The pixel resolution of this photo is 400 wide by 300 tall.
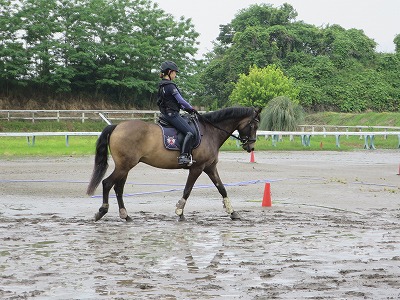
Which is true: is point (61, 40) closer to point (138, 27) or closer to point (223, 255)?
point (138, 27)

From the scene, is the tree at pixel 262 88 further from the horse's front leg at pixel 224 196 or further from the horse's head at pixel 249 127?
the horse's front leg at pixel 224 196

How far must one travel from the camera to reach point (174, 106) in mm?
14719

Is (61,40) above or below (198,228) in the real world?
above

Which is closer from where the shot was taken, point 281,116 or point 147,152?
point 147,152

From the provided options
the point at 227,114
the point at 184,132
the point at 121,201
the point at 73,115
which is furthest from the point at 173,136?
the point at 73,115

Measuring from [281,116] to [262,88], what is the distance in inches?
444

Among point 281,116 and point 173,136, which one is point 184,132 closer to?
point 173,136

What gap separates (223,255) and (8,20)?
1829 inches

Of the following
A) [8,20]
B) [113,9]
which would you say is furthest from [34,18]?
[113,9]

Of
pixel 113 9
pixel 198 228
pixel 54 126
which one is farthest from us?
pixel 113 9

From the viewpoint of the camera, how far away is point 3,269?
30.7 feet

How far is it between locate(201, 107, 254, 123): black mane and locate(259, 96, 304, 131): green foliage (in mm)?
27310

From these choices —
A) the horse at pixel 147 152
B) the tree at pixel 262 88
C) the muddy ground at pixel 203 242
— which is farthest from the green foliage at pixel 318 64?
the horse at pixel 147 152

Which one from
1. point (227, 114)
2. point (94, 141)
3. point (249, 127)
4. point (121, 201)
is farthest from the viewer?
point (94, 141)
